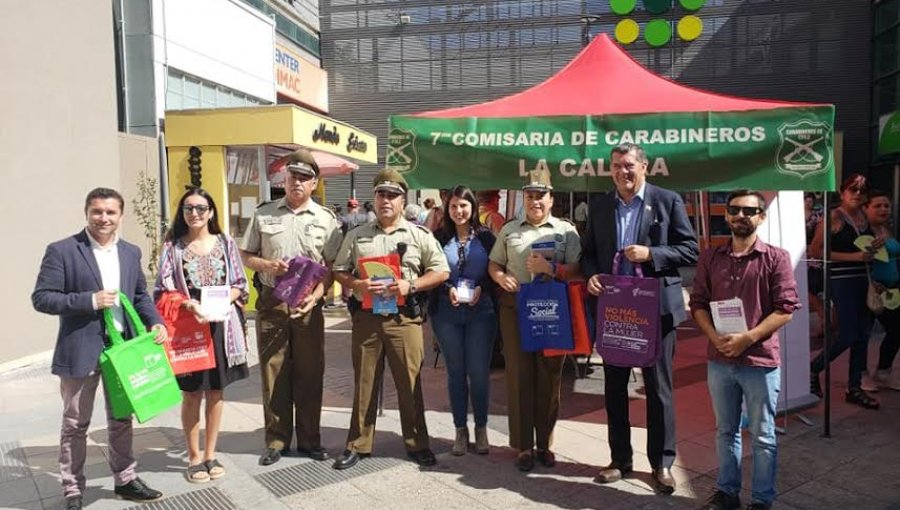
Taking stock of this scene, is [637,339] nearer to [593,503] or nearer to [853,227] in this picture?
[593,503]

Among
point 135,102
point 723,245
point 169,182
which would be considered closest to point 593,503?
point 723,245

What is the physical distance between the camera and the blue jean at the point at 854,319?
5723 mm

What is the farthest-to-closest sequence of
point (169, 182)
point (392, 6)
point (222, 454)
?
point (392, 6) → point (169, 182) → point (222, 454)

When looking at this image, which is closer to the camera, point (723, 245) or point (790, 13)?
point (723, 245)

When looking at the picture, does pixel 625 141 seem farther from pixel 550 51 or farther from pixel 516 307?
pixel 550 51

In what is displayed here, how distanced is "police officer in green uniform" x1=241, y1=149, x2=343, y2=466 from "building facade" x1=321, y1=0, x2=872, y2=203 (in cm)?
2208

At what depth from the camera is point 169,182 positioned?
1166 cm

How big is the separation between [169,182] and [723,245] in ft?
34.2

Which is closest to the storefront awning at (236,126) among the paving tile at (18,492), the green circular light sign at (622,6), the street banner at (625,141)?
the street banner at (625,141)

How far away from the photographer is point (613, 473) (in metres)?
4.13

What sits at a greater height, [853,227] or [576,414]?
[853,227]

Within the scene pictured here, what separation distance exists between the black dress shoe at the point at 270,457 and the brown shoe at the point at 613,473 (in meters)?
2.20

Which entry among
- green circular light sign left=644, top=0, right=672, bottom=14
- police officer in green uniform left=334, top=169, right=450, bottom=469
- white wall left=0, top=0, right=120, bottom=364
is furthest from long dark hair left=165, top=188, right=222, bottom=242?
green circular light sign left=644, top=0, right=672, bottom=14

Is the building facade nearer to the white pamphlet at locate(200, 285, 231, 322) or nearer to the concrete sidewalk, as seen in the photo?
the concrete sidewalk
